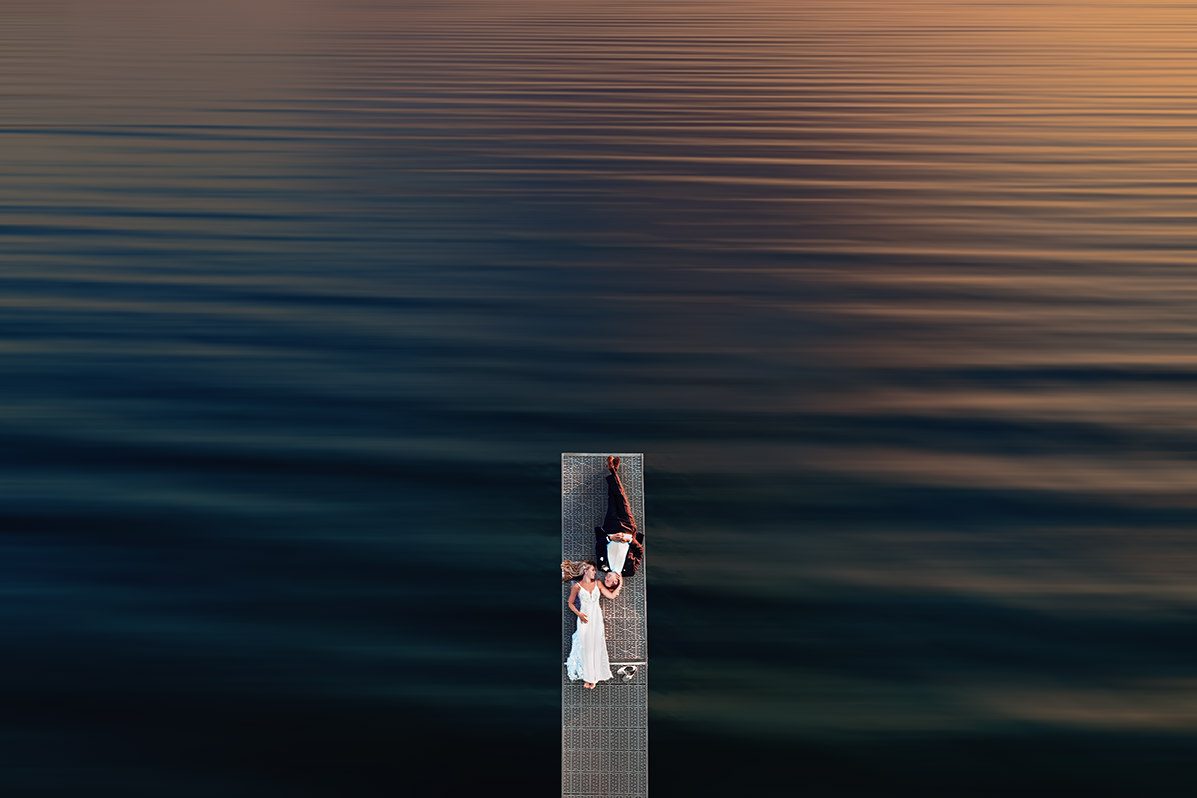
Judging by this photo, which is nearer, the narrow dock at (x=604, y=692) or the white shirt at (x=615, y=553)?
the narrow dock at (x=604, y=692)

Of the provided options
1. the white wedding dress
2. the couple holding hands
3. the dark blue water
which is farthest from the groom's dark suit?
the dark blue water

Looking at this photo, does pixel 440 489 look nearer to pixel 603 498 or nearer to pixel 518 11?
pixel 603 498

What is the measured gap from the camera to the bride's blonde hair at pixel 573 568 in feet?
A: 10.2

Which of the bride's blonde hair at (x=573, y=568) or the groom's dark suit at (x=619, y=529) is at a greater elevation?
the groom's dark suit at (x=619, y=529)

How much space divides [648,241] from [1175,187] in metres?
3.37

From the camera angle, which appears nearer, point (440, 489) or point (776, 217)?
point (440, 489)

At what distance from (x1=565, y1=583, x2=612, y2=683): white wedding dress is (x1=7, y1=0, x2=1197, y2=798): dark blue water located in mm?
271

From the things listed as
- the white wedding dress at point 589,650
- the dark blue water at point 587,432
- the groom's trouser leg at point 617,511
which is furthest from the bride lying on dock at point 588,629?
the dark blue water at point 587,432

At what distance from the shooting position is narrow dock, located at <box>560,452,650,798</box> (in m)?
2.99

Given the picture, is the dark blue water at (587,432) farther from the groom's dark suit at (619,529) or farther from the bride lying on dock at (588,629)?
the groom's dark suit at (619,529)

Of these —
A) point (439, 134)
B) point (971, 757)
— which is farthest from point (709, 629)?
point (439, 134)

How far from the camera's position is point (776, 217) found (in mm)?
5695

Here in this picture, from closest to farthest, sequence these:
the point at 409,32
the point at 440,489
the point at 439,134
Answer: the point at 440,489, the point at 439,134, the point at 409,32

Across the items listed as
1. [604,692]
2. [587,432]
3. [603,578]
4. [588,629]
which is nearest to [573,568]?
[603,578]
